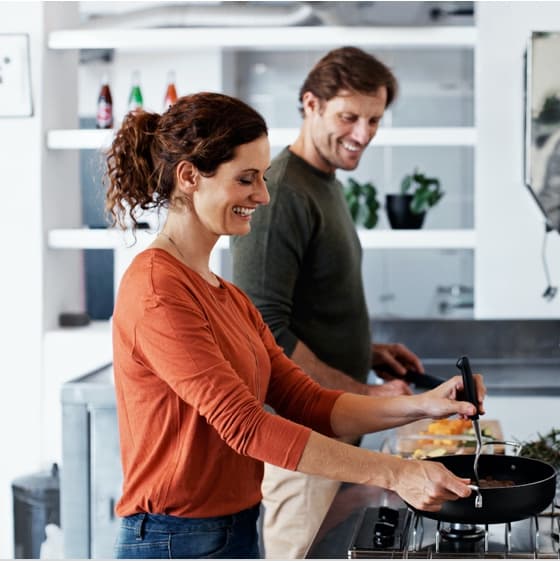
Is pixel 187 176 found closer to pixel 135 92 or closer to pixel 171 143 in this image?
pixel 171 143

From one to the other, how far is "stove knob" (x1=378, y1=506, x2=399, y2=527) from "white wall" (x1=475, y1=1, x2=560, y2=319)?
1949 millimetres

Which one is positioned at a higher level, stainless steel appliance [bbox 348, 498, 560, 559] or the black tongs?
the black tongs

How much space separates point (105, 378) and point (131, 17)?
8.38 ft

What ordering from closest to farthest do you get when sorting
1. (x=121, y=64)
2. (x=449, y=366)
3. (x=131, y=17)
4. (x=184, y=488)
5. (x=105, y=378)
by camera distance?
(x=184, y=488) < (x=105, y=378) < (x=449, y=366) < (x=131, y=17) < (x=121, y=64)

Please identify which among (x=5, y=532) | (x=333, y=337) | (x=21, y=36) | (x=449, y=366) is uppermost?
(x=21, y=36)

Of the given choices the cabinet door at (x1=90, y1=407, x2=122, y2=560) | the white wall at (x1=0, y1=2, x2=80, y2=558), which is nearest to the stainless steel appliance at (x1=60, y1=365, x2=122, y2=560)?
the cabinet door at (x1=90, y1=407, x2=122, y2=560)

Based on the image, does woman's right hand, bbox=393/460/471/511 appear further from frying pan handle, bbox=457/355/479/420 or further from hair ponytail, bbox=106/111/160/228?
hair ponytail, bbox=106/111/160/228

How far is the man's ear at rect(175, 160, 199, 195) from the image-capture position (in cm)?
142

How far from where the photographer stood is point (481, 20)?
10.9 feet

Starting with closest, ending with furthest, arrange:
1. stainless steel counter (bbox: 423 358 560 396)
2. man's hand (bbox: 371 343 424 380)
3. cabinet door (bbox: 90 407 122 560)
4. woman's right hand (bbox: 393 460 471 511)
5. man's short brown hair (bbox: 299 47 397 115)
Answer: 1. woman's right hand (bbox: 393 460 471 511)
2. man's short brown hair (bbox: 299 47 397 115)
3. man's hand (bbox: 371 343 424 380)
4. cabinet door (bbox: 90 407 122 560)
5. stainless steel counter (bbox: 423 358 560 396)

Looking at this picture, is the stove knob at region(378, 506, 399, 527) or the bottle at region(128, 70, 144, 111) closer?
the stove knob at region(378, 506, 399, 527)

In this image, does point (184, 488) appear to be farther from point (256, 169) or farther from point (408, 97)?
point (408, 97)

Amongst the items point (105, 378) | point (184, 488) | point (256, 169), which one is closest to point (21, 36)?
point (105, 378)

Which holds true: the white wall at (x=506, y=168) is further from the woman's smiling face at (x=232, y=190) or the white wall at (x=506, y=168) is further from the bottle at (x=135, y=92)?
the woman's smiling face at (x=232, y=190)
